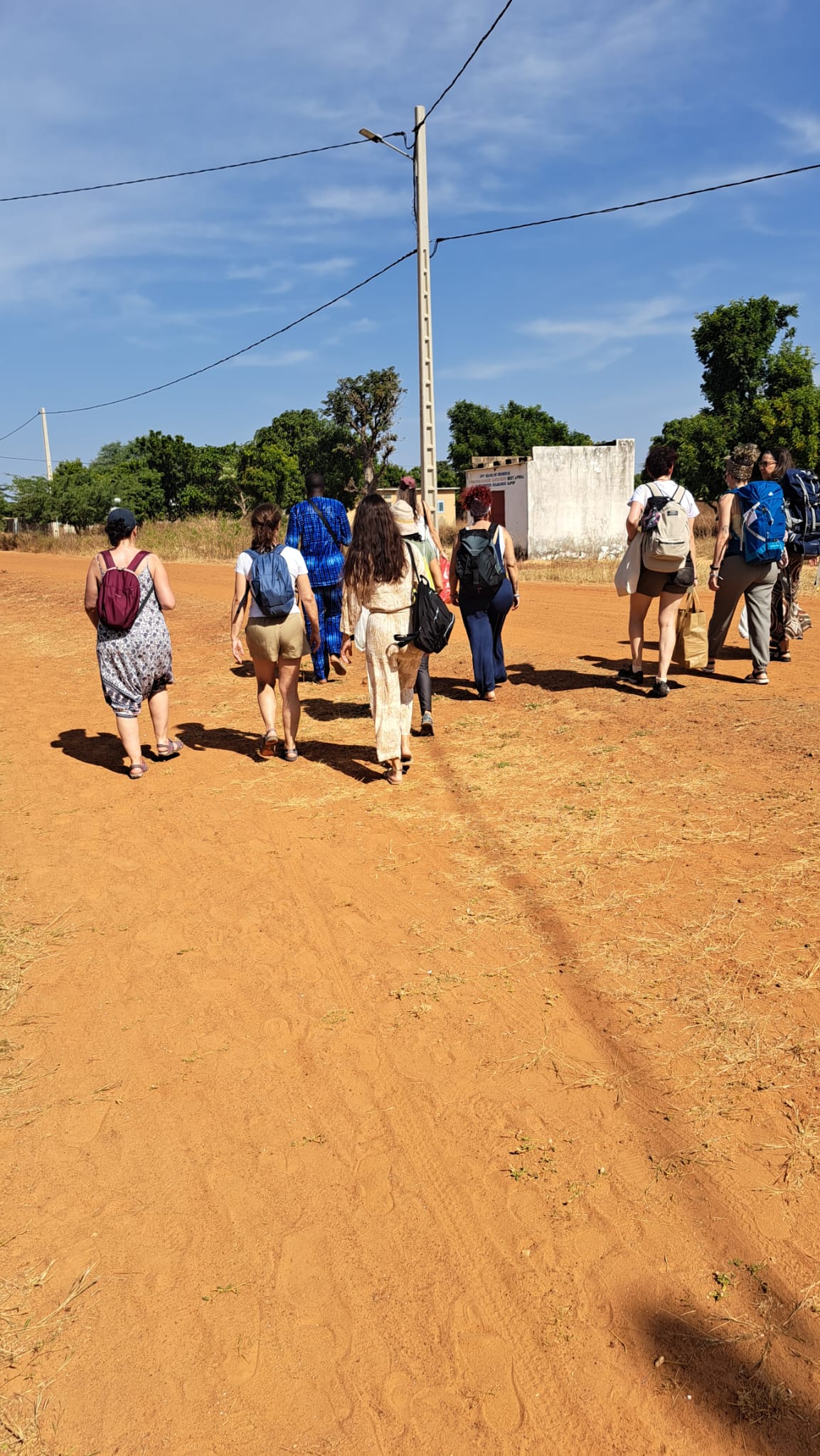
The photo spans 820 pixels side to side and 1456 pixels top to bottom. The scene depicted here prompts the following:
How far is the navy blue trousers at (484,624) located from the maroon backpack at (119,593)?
2705 millimetres

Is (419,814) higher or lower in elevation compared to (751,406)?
lower

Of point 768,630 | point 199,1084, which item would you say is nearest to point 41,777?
point 199,1084

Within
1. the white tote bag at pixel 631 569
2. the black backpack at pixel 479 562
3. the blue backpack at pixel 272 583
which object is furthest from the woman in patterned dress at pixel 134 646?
the white tote bag at pixel 631 569

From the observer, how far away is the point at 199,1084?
3482 mm

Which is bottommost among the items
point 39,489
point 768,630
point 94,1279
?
point 94,1279

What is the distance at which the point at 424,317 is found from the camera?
1508 cm

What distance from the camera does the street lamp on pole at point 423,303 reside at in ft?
48.3

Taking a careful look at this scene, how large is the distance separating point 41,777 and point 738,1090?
18.7ft

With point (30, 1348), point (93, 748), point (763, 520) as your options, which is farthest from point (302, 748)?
point (30, 1348)

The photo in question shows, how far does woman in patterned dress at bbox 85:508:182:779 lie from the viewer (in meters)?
6.70

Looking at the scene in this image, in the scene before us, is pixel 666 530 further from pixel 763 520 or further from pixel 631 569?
pixel 763 520

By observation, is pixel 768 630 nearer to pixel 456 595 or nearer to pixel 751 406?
pixel 456 595

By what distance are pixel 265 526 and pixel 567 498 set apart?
75.9 ft

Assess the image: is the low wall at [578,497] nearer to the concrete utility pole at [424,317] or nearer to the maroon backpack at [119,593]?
the concrete utility pole at [424,317]
